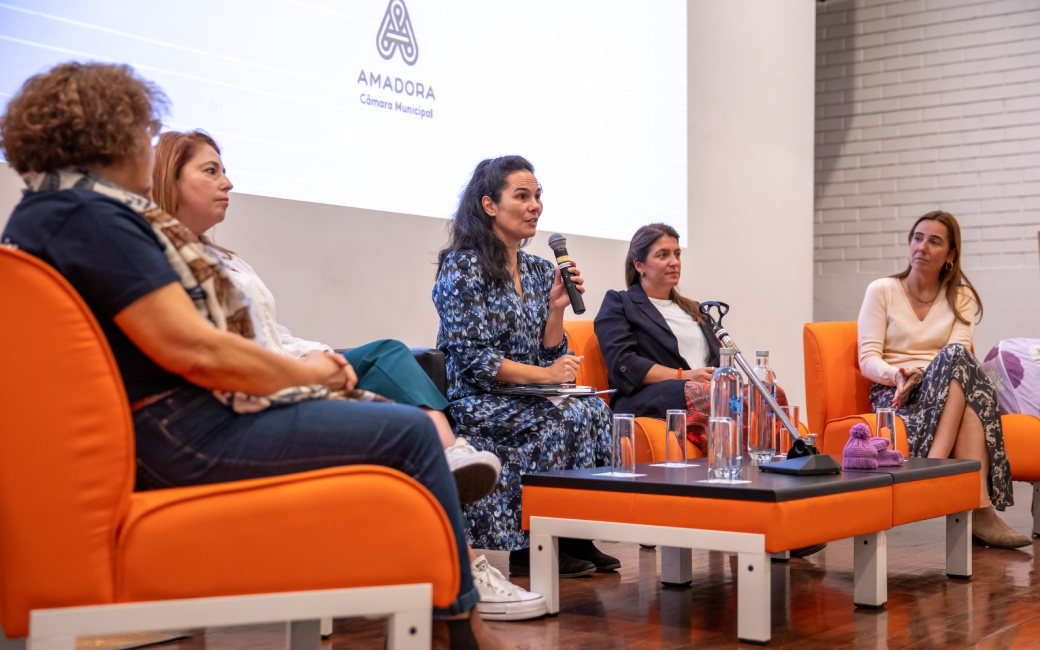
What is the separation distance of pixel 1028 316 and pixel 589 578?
4486 mm

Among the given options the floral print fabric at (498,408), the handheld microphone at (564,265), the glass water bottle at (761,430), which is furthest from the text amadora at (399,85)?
the glass water bottle at (761,430)

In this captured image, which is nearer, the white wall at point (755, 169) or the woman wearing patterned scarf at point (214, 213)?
the woman wearing patterned scarf at point (214, 213)

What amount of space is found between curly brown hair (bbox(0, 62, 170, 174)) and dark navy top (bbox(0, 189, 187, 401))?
0.06 m

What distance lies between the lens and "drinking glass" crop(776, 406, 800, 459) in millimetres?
2660

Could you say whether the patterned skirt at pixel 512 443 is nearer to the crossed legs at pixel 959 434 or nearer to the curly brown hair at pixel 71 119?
the crossed legs at pixel 959 434

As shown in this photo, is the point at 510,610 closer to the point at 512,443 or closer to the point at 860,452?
the point at 512,443

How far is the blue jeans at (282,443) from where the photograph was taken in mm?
1338

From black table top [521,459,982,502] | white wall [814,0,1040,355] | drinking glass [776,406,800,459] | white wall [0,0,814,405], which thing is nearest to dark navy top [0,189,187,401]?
black table top [521,459,982,502]

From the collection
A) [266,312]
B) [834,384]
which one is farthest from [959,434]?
[266,312]

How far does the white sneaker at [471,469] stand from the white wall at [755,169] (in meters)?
3.39

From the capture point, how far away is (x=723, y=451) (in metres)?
2.16

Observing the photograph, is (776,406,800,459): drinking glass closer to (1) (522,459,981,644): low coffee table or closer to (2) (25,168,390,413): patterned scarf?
(1) (522,459,981,644): low coffee table

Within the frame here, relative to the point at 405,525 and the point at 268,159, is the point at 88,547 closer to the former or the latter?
the point at 405,525

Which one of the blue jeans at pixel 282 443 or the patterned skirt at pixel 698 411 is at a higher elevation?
the blue jeans at pixel 282 443
